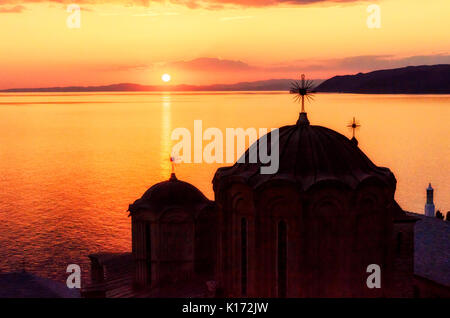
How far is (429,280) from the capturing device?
36.2 m

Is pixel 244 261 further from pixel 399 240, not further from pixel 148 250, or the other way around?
pixel 399 240

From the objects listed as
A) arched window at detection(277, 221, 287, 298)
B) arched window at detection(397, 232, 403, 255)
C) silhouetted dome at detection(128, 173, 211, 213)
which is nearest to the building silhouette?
arched window at detection(277, 221, 287, 298)

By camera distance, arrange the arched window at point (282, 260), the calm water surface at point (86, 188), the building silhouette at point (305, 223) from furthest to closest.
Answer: the calm water surface at point (86, 188) → the arched window at point (282, 260) → the building silhouette at point (305, 223)

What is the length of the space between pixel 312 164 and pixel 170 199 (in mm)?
10464

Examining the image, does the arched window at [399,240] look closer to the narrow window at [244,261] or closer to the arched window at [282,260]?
the arched window at [282,260]

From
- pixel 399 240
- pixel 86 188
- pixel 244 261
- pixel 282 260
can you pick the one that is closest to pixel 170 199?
pixel 244 261

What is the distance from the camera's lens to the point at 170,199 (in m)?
34.7

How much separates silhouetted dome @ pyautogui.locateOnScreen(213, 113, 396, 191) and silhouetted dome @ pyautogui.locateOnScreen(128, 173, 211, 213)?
5639 mm

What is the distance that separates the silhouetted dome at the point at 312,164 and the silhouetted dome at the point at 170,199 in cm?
564

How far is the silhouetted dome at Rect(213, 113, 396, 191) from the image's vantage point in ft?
90.4

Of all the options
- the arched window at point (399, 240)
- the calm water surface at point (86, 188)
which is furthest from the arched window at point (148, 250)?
the calm water surface at point (86, 188)

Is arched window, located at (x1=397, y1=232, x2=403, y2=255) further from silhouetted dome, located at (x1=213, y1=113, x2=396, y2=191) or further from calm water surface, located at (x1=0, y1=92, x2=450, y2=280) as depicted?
calm water surface, located at (x1=0, y1=92, x2=450, y2=280)

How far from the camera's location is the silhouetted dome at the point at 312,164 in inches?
1085
